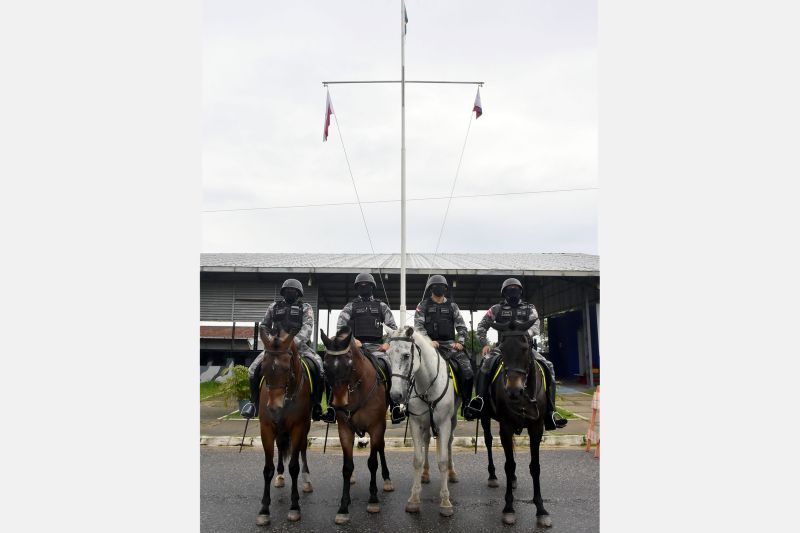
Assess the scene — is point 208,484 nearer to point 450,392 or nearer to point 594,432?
point 450,392

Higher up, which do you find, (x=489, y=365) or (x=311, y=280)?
(x=311, y=280)

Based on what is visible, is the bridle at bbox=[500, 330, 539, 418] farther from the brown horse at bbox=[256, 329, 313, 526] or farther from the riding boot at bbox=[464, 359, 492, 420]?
the brown horse at bbox=[256, 329, 313, 526]

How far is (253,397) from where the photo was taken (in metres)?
7.25

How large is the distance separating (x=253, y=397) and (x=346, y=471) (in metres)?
2.01

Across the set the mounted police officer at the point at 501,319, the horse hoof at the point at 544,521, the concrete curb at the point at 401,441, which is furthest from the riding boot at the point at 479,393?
the concrete curb at the point at 401,441

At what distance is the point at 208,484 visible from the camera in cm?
771

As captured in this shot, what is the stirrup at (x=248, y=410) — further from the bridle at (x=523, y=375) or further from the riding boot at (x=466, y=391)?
the bridle at (x=523, y=375)

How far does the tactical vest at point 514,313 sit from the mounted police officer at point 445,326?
598 millimetres

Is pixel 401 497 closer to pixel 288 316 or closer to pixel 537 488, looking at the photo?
pixel 537 488

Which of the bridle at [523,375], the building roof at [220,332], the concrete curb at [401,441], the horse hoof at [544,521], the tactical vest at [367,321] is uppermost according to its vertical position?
the tactical vest at [367,321]

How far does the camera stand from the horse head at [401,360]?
18.4 feet

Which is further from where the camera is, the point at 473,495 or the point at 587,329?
the point at 587,329

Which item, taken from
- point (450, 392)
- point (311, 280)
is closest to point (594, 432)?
point (450, 392)

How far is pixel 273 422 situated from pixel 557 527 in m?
3.74
